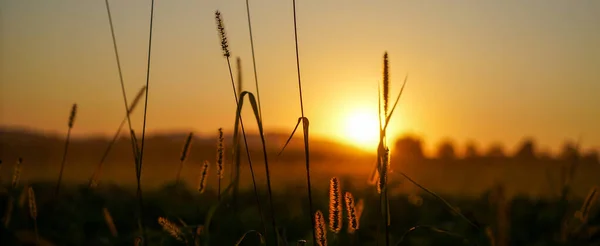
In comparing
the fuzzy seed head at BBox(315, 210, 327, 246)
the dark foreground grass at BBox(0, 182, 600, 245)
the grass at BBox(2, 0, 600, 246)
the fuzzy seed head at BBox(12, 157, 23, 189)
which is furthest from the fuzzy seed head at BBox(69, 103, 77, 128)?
the fuzzy seed head at BBox(315, 210, 327, 246)

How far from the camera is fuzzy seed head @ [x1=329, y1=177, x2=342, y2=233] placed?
1.97 m

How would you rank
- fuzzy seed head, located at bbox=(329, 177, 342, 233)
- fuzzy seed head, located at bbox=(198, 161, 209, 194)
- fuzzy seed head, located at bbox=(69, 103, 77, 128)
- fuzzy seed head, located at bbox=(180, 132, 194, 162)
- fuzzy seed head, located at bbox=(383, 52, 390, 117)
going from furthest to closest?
fuzzy seed head, located at bbox=(69, 103, 77, 128), fuzzy seed head, located at bbox=(180, 132, 194, 162), fuzzy seed head, located at bbox=(198, 161, 209, 194), fuzzy seed head, located at bbox=(383, 52, 390, 117), fuzzy seed head, located at bbox=(329, 177, 342, 233)

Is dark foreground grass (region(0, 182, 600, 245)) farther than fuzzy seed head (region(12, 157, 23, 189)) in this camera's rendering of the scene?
Yes

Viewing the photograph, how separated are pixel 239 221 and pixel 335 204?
5.59 feet

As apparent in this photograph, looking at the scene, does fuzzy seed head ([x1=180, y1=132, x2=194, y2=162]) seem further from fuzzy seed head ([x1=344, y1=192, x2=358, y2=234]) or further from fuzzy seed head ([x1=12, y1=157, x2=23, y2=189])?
fuzzy seed head ([x1=344, y1=192, x2=358, y2=234])

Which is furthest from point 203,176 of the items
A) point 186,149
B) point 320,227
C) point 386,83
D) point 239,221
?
point 239,221

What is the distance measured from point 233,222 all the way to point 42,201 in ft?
7.56

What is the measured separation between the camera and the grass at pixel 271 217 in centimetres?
218

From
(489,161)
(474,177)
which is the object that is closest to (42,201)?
(474,177)

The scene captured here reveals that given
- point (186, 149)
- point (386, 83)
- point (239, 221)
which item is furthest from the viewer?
point (239, 221)

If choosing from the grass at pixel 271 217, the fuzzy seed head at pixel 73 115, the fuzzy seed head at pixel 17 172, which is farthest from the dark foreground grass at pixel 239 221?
the fuzzy seed head at pixel 73 115

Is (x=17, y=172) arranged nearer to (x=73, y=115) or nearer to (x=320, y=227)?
(x=73, y=115)

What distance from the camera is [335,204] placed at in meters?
2.00

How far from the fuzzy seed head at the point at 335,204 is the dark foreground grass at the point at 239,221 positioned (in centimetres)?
64
